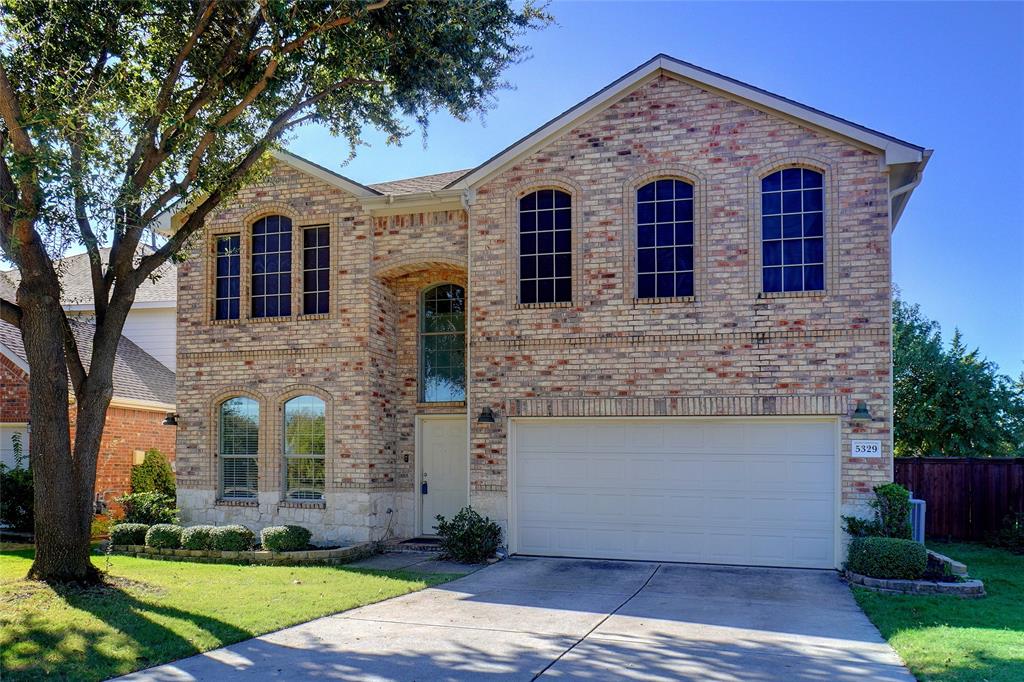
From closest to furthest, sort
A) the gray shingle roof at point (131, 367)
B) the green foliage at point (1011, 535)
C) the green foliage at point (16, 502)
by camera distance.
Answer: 1. the green foliage at point (1011, 535)
2. the green foliage at point (16, 502)
3. the gray shingle roof at point (131, 367)

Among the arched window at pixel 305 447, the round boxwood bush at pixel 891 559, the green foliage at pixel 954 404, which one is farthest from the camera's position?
the green foliage at pixel 954 404

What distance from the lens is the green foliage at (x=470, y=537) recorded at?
43.3ft

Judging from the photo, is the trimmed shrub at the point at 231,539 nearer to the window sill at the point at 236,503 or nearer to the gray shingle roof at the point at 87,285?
the window sill at the point at 236,503

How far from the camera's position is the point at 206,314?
1591 centimetres

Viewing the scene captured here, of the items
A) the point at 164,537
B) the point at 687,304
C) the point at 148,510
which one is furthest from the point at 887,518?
the point at 148,510

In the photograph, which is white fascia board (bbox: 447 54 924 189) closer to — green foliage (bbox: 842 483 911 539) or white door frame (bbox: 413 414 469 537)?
white door frame (bbox: 413 414 469 537)

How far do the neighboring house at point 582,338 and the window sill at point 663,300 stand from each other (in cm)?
3

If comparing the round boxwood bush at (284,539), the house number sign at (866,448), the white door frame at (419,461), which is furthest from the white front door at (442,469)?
the house number sign at (866,448)

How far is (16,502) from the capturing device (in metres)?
16.2

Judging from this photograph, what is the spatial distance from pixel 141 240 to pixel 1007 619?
1130 cm

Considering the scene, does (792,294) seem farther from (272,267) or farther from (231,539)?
(231,539)

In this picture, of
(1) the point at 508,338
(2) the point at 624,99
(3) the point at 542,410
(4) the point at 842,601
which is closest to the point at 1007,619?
(4) the point at 842,601

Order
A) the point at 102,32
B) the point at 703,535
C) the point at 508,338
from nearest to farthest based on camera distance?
the point at 102,32
the point at 703,535
the point at 508,338

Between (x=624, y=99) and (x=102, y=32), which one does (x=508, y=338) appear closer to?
(x=624, y=99)
